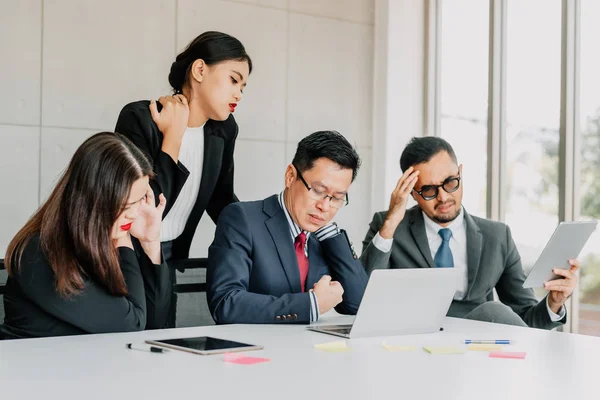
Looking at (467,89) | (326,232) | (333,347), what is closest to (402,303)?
(333,347)

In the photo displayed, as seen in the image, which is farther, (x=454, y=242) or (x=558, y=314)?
(x=454, y=242)

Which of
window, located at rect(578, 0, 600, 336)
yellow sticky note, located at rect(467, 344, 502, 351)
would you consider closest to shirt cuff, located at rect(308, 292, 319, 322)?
yellow sticky note, located at rect(467, 344, 502, 351)

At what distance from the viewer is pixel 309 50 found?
5395 millimetres

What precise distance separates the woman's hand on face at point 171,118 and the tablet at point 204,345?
4.50 feet

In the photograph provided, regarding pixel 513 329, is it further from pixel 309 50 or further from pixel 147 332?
pixel 309 50

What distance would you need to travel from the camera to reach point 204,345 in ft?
6.93

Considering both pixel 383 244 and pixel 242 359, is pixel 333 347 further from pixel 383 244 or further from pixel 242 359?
pixel 383 244

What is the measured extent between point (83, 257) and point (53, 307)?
0.54 feet

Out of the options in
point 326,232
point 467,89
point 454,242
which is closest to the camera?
point 326,232

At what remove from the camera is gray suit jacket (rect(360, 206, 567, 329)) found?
3531 mm

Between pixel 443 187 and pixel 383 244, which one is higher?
pixel 443 187

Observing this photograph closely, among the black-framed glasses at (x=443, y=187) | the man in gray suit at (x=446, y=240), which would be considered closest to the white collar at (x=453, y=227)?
the man in gray suit at (x=446, y=240)

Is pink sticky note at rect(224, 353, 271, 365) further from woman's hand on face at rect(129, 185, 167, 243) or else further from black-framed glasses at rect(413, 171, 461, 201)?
black-framed glasses at rect(413, 171, 461, 201)

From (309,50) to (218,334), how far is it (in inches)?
131
